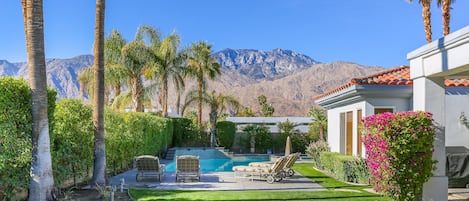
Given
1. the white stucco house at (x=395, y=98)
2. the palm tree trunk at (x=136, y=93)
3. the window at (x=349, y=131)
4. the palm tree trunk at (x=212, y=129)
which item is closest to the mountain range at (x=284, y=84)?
the palm tree trunk at (x=212, y=129)

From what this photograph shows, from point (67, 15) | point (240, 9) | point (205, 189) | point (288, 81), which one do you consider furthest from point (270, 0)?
point (288, 81)

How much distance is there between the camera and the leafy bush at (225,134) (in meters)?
34.5

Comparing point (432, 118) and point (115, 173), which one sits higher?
point (432, 118)

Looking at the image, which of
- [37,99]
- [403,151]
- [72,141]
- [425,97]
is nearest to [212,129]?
[72,141]

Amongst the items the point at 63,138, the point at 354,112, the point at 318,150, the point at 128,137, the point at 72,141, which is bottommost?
the point at 318,150

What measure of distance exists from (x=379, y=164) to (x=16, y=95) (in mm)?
8178

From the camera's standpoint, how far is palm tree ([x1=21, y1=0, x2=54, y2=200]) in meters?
9.98

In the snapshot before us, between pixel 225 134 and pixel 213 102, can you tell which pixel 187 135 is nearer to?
pixel 225 134

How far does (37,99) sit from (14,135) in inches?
36.5

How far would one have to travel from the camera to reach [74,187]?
13.3 meters

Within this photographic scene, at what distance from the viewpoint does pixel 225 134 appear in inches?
1359

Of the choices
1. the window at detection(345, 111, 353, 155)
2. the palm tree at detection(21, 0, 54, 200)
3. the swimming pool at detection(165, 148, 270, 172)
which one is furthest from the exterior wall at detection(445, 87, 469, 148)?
the swimming pool at detection(165, 148, 270, 172)

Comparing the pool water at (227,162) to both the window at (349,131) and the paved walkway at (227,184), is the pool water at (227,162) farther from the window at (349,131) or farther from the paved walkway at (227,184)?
the window at (349,131)

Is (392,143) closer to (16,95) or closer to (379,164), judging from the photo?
(379,164)
